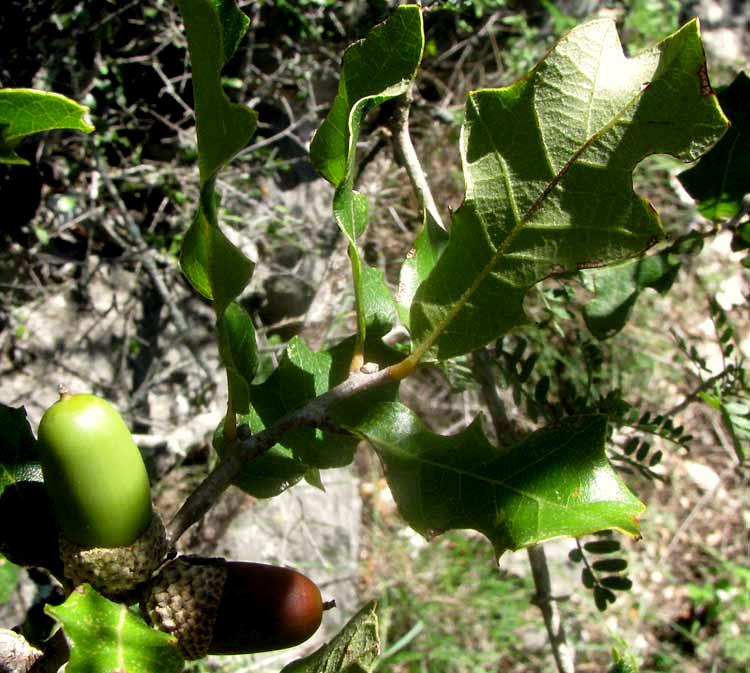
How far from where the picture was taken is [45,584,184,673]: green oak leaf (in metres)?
0.64

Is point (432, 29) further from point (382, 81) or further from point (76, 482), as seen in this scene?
point (76, 482)

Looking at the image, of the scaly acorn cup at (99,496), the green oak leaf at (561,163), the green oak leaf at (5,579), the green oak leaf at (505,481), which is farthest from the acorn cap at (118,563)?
the green oak leaf at (5,579)

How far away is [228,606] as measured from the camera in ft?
2.58

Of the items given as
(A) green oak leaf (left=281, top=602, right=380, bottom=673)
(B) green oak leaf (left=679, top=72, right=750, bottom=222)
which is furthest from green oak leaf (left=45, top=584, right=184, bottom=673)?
(B) green oak leaf (left=679, top=72, right=750, bottom=222)

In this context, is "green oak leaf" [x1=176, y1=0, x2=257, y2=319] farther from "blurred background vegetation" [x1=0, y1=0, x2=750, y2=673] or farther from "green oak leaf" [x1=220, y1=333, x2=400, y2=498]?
"blurred background vegetation" [x1=0, y1=0, x2=750, y2=673]

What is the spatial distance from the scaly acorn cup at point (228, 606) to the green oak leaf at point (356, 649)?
69mm

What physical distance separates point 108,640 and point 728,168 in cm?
111

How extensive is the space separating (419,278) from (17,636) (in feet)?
1.76

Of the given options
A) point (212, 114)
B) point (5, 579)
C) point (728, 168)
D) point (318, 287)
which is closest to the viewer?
point (212, 114)

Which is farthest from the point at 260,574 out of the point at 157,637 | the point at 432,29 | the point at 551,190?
the point at 432,29

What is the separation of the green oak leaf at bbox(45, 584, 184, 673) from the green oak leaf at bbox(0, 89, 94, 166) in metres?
0.50

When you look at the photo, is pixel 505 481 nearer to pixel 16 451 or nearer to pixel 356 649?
pixel 356 649

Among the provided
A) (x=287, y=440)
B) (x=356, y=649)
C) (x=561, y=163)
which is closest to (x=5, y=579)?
(x=287, y=440)

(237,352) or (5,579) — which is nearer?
(237,352)
